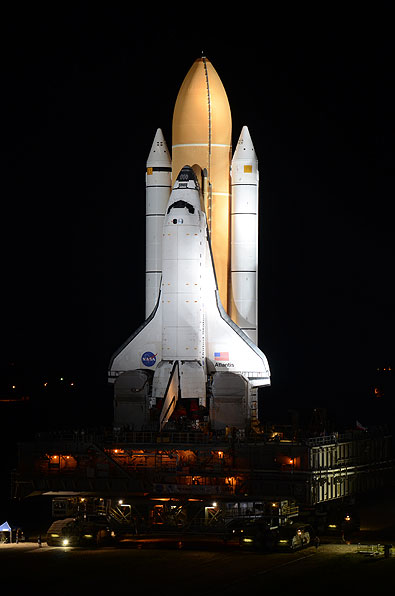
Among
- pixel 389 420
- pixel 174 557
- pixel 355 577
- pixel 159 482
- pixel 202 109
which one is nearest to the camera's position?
pixel 355 577

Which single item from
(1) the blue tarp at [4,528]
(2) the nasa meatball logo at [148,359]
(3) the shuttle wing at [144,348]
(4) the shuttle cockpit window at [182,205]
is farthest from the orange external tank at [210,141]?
(1) the blue tarp at [4,528]

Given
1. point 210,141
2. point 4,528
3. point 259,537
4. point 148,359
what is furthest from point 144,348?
point 259,537

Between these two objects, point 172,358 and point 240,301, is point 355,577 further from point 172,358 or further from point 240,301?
point 240,301

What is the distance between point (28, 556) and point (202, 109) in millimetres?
19819

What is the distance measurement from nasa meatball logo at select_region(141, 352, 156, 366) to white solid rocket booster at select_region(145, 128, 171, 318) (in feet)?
7.58

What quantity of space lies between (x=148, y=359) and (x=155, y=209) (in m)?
5.99

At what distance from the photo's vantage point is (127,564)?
111 ft

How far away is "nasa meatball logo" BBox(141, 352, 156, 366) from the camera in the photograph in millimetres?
46634

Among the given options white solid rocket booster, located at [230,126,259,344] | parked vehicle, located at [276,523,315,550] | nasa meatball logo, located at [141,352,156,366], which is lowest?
parked vehicle, located at [276,523,315,550]

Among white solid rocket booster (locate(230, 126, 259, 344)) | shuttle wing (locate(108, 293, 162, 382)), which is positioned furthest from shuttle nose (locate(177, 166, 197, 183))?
shuttle wing (locate(108, 293, 162, 382))

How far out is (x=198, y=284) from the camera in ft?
146

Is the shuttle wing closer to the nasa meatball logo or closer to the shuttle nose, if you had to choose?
the nasa meatball logo

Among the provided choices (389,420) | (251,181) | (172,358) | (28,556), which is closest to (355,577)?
(28,556)

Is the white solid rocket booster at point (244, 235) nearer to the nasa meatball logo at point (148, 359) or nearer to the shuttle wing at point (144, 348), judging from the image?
the shuttle wing at point (144, 348)
